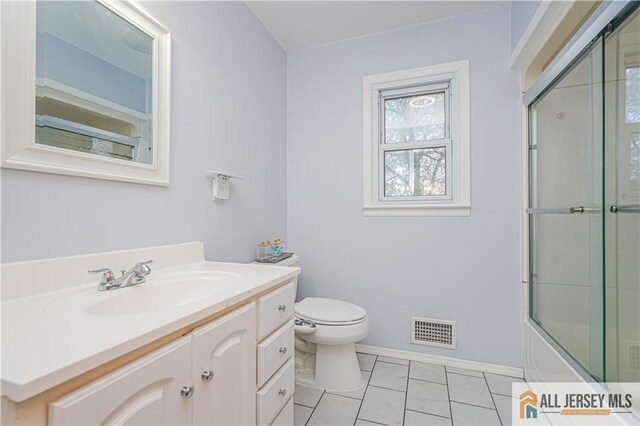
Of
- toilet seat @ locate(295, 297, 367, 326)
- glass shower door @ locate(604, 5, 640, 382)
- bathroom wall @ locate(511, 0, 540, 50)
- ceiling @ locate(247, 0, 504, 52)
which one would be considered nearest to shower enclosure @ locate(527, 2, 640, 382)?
glass shower door @ locate(604, 5, 640, 382)

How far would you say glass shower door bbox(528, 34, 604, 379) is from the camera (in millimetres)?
1331

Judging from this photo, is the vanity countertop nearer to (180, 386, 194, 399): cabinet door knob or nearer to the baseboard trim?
(180, 386, 194, 399): cabinet door knob

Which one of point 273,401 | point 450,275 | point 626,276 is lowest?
point 273,401

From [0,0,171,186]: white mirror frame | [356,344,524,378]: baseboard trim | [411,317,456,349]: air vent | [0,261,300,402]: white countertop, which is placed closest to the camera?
[0,261,300,402]: white countertop

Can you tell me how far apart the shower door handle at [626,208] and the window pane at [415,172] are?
0.91 meters

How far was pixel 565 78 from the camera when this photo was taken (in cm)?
148

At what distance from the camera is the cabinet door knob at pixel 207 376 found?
2.50 ft

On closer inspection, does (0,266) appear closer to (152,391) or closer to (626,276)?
(152,391)

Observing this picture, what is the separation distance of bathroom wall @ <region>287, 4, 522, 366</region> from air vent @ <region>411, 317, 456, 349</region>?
1.6 inches

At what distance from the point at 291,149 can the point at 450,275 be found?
154 cm

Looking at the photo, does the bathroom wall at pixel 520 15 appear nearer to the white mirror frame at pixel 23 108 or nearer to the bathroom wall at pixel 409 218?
the bathroom wall at pixel 409 218

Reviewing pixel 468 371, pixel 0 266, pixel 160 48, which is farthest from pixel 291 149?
pixel 468 371

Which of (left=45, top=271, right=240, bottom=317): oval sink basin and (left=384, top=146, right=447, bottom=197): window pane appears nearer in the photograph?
(left=45, top=271, right=240, bottom=317): oval sink basin

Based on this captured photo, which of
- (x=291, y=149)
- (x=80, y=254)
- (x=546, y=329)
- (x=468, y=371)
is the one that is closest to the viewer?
(x=80, y=254)
